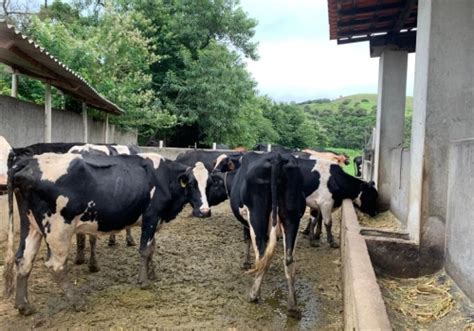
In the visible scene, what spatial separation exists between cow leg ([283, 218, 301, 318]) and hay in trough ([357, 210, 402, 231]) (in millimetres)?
3316

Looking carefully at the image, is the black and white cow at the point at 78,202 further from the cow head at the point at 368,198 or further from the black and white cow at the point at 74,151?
the cow head at the point at 368,198

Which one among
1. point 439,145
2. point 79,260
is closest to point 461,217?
point 439,145

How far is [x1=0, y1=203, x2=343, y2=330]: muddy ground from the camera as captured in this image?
4160 mm

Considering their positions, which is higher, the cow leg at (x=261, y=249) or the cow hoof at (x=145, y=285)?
the cow leg at (x=261, y=249)

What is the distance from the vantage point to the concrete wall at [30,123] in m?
7.28

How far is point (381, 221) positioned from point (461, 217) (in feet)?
14.3

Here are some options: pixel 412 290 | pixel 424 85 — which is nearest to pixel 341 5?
pixel 424 85

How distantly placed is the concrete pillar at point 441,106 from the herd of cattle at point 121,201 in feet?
4.47

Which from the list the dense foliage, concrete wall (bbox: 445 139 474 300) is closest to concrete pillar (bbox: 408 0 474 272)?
concrete wall (bbox: 445 139 474 300)

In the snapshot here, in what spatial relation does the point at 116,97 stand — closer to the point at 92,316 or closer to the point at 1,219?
the point at 1,219

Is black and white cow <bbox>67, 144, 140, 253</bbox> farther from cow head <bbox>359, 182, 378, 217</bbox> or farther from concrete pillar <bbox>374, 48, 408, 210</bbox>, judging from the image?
concrete pillar <bbox>374, 48, 408, 210</bbox>

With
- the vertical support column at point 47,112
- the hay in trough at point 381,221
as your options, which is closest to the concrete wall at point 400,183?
the hay in trough at point 381,221

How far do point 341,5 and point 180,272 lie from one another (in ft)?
17.3

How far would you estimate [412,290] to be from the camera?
14.3 ft
